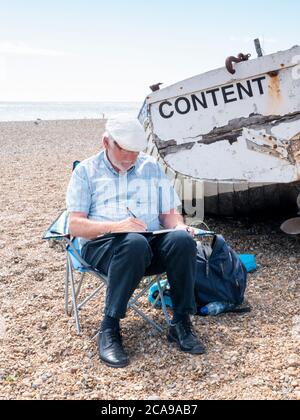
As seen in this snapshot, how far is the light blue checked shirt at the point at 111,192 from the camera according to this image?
3398 millimetres

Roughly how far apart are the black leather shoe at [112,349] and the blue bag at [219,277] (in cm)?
78

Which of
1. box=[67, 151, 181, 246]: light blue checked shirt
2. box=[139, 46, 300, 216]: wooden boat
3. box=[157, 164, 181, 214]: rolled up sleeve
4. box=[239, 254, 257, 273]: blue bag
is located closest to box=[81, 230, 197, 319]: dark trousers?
box=[67, 151, 181, 246]: light blue checked shirt

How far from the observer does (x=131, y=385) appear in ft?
9.48

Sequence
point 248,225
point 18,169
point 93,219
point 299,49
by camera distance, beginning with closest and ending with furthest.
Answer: point 93,219
point 299,49
point 248,225
point 18,169

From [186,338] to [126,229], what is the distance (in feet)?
2.29

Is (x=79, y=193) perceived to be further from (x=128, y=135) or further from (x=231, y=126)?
(x=231, y=126)

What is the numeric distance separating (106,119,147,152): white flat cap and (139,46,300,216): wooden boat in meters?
1.49

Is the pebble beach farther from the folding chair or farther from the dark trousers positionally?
the dark trousers

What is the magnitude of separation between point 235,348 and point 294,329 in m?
0.44

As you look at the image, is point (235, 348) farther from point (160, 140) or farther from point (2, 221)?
point (2, 221)

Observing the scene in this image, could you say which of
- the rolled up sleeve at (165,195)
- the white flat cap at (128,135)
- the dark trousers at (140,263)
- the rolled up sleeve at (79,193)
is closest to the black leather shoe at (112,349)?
the dark trousers at (140,263)

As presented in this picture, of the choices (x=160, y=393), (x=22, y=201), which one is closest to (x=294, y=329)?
(x=160, y=393)

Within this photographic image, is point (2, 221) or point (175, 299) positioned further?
point (2, 221)

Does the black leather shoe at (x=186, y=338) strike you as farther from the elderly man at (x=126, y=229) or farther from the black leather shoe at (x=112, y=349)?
the black leather shoe at (x=112, y=349)
